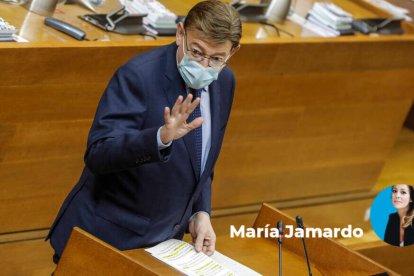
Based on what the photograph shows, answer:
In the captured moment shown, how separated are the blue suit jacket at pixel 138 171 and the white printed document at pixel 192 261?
33 millimetres

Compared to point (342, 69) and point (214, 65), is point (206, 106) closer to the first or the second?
point (214, 65)

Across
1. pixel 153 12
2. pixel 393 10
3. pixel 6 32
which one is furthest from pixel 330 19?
pixel 6 32

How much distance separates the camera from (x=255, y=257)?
4.53 ft

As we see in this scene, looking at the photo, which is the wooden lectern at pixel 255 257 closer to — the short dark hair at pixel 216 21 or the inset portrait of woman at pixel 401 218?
the inset portrait of woman at pixel 401 218

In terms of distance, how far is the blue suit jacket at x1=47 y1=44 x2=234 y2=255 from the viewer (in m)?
1.22

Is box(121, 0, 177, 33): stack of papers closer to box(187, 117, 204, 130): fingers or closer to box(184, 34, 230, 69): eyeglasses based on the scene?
box(184, 34, 230, 69): eyeglasses

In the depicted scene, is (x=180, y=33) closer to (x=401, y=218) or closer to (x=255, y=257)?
(x=255, y=257)

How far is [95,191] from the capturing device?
129cm

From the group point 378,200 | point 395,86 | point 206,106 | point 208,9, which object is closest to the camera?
point 208,9

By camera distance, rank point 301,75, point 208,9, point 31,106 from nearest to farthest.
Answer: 1. point 208,9
2. point 31,106
3. point 301,75

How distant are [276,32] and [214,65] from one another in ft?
3.81

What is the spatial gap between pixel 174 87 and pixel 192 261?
246 mm

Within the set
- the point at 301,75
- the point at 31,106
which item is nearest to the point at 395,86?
the point at 301,75

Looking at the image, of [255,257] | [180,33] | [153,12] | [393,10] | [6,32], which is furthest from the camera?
[393,10]
